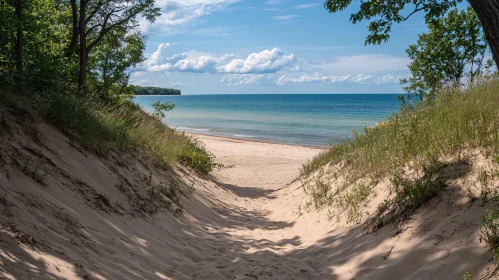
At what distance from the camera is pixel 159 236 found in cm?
653

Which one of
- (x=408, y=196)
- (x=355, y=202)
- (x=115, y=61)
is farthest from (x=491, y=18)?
(x=115, y=61)

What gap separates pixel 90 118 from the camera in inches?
361

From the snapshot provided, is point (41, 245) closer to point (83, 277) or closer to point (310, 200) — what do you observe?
point (83, 277)

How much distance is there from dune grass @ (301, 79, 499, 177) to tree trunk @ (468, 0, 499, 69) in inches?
66.9

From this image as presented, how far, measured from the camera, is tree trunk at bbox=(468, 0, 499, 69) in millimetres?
4312

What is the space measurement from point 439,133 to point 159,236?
4.83 meters

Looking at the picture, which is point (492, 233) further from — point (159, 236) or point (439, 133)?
point (159, 236)

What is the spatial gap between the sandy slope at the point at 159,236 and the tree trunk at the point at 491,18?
5.85ft

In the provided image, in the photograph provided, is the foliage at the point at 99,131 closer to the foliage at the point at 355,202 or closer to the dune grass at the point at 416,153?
the dune grass at the point at 416,153

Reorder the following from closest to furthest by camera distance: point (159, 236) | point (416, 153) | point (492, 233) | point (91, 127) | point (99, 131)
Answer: point (492, 233), point (159, 236), point (416, 153), point (91, 127), point (99, 131)

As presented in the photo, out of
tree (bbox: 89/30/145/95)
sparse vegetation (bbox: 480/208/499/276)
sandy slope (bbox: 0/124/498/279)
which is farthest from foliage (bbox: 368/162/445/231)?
tree (bbox: 89/30/145/95)

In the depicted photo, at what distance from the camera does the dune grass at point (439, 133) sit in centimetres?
607

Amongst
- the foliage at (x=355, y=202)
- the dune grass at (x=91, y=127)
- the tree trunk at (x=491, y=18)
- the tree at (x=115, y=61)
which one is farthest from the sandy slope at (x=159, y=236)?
the tree at (x=115, y=61)

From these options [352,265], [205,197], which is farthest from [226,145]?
[352,265]
